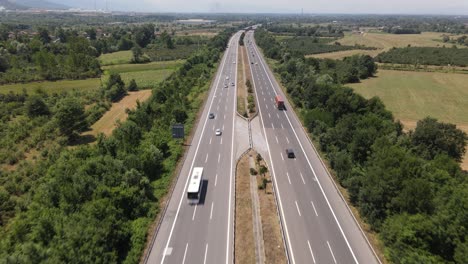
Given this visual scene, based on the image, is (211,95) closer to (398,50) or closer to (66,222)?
(66,222)

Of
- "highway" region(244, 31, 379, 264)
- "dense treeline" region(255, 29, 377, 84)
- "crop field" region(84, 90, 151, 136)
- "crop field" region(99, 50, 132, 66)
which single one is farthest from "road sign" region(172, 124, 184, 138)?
"crop field" region(99, 50, 132, 66)

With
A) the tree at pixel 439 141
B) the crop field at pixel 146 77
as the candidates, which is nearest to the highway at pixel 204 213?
the tree at pixel 439 141

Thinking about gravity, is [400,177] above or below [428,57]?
below

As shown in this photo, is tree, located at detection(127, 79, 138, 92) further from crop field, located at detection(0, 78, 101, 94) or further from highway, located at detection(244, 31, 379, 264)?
highway, located at detection(244, 31, 379, 264)

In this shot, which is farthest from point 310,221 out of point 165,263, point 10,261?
point 10,261

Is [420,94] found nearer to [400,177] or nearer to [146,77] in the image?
[400,177]

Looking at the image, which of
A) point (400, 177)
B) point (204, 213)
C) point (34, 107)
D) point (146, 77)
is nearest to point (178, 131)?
point (204, 213)

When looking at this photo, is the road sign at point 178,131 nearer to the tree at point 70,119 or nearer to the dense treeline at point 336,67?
the tree at point 70,119
